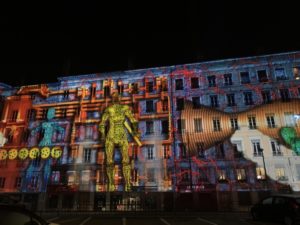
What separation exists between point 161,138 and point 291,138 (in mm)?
16201

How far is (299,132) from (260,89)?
7.26 m

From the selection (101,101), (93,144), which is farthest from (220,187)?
(101,101)

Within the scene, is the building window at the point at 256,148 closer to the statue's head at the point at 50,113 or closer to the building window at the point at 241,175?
the building window at the point at 241,175

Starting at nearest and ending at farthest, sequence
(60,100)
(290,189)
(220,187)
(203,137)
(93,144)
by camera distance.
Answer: (290,189), (220,187), (203,137), (93,144), (60,100)

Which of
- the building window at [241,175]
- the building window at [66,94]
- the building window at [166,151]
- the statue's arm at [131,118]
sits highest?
the building window at [66,94]

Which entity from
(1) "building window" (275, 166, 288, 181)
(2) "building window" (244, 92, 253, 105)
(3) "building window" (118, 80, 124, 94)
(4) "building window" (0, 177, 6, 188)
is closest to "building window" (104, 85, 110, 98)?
(3) "building window" (118, 80, 124, 94)

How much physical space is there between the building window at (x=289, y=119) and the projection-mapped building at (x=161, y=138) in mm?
113

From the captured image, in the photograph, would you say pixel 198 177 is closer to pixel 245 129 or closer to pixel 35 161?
pixel 245 129

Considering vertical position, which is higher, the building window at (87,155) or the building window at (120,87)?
the building window at (120,87)

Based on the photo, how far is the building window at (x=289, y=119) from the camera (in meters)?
30.9

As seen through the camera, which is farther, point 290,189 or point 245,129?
point 245,129

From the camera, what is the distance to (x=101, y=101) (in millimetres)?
36938

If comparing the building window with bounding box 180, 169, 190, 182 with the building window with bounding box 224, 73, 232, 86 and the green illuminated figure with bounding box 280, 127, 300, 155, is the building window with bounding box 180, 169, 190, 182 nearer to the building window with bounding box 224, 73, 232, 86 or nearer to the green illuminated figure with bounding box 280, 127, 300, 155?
the green illuminated figure with bounding box 280, 127, 300, 155

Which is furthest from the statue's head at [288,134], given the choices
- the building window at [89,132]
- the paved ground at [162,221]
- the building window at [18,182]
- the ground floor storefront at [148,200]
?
the building window at [18,182]
